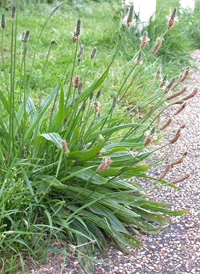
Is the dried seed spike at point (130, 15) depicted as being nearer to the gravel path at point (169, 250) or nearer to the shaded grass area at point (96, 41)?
the gravel path at point (169, 250)

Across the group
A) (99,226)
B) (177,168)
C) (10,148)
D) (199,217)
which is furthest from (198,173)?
(10,148)

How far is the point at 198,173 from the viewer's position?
3182 mm

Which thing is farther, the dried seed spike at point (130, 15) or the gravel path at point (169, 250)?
the gravel path at point (169, 250)

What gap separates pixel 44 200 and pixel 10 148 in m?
0.37

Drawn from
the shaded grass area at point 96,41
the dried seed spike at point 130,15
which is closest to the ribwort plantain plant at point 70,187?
the dried seed spike at point 130,15

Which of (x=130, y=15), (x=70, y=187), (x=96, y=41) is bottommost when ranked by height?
(x=70, y=187)

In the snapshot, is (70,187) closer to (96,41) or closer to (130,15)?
(130,15)

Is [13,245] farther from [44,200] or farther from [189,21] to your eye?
[189,21]

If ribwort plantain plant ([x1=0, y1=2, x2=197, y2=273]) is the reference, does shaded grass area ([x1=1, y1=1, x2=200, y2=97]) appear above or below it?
above

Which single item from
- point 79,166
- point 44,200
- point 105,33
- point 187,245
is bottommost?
point 187,245

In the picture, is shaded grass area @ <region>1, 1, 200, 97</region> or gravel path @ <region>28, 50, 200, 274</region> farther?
shaded grass area @ <region>1, 1, 200, 97</region>

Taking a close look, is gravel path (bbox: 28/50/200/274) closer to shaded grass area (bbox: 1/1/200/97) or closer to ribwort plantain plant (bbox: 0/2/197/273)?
ribwort plantain plant (bbox: 0/2/197/273)

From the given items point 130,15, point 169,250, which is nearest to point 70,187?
point 169,250

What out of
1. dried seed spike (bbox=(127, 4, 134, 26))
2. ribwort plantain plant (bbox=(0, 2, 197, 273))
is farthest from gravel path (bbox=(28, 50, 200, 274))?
dried seed spike (bbox=(127, 4, 134, 26))
